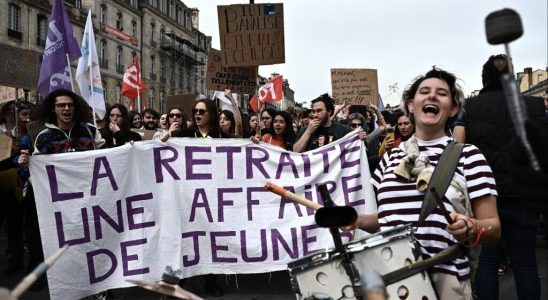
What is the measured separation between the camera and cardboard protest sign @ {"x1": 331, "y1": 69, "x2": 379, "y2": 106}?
8555mm

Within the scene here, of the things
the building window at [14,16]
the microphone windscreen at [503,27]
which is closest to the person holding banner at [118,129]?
the microphone windscreen at [503,27]

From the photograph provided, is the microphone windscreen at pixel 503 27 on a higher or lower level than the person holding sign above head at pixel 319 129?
lower

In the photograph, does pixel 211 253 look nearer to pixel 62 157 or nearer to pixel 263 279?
pixel 263 279

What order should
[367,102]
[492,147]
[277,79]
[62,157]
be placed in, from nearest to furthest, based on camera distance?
[492,147] < [62,157] < [367,102] < [277,79]

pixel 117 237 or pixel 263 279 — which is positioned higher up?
pixel 117 237

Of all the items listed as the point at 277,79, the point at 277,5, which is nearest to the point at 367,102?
the point at 277,5

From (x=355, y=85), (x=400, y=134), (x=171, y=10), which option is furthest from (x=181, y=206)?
(x=171, y=10)

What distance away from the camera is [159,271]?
450 centimetres

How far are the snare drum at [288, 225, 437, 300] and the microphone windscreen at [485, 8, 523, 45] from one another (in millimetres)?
962

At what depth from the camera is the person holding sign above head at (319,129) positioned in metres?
5.44

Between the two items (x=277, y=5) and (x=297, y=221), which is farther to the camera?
(x=277, y=5)

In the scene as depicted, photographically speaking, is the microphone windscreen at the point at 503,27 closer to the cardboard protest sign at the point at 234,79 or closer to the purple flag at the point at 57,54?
the purple flag at the point at 57,54

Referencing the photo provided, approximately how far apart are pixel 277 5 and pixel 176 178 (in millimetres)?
3101

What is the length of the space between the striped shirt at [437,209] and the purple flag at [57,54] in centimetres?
496
